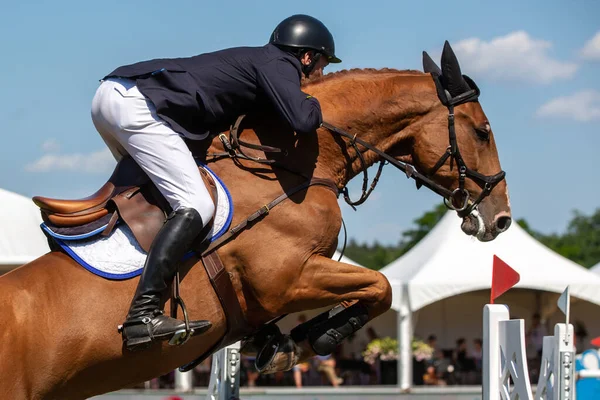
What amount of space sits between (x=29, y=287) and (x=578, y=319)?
59.8ft

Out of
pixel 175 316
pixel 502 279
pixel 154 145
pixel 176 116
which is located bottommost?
pixel 175 316

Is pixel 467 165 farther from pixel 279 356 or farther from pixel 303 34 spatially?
pixel 279 356

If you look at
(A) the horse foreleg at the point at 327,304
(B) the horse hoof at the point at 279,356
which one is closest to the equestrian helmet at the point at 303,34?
(A) the horse foreleg at the point at 327,304

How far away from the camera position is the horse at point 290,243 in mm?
4340

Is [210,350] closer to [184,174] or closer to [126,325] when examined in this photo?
[126,325]

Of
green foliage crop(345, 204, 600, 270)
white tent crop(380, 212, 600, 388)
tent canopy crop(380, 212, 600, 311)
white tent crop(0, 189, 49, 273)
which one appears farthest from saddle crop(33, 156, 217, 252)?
green foliage crop(345, 204, 600, 270)

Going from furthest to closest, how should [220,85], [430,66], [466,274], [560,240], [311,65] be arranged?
1. [560,240]
2. [466,274]
3. [430,66]
4. [311,65]
5. [220,85]

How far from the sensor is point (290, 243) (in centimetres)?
477

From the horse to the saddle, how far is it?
0.19 metres

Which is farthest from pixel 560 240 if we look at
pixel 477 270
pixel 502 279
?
pixel 502 279

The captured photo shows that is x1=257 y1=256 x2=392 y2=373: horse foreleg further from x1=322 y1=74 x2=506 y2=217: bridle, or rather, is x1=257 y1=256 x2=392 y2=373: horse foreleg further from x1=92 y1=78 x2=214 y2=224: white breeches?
x1=92 y1=78 x2=214 y2=224: white breeches

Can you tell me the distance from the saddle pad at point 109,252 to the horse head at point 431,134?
52.6 inches

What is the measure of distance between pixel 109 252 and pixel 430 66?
2.39 metres

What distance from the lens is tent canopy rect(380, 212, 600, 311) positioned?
16125 millimetres
